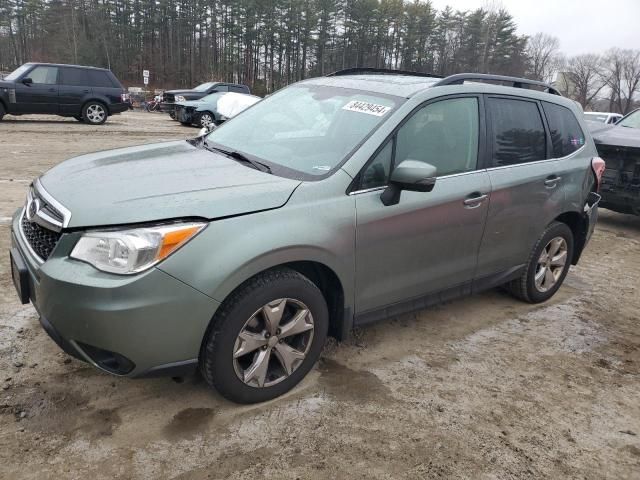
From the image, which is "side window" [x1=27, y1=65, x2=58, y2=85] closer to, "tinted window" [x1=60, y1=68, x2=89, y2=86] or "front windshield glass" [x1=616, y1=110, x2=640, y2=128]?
"tinted window" [x1=60, y1=68, x2=89, y2=86]

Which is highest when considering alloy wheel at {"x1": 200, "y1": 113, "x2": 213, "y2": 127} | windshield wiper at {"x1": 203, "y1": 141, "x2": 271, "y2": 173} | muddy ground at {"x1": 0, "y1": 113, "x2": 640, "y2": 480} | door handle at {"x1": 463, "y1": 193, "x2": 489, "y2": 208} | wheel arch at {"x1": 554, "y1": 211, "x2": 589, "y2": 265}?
windshield wiper at {"x1": 203, "y1": 141, "x2": 271, "y2": 173}

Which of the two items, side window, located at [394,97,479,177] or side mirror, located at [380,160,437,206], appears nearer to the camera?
side mirror, located at [380,160,437,206]

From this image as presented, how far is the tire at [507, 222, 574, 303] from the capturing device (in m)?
4.26

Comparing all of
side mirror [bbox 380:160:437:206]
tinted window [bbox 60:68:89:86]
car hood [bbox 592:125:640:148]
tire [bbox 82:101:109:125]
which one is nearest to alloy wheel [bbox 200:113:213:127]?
tire [bbox 82:101:109:125]

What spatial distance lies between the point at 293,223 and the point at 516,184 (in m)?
1.96

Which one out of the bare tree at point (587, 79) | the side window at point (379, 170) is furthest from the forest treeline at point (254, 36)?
the side window at point (379, 170)

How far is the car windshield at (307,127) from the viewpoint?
10.1ft

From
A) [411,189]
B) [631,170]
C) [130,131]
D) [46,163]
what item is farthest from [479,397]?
[130,131]

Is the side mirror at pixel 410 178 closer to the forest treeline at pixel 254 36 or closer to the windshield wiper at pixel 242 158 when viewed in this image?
the windshield wiper at pixel 242 158

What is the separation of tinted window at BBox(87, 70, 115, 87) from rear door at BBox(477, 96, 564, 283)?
595 inches

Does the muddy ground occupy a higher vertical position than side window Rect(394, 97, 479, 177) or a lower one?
lower

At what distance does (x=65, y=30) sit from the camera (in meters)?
59.9

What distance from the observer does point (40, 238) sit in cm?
260

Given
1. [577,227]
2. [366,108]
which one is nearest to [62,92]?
[366,108]
